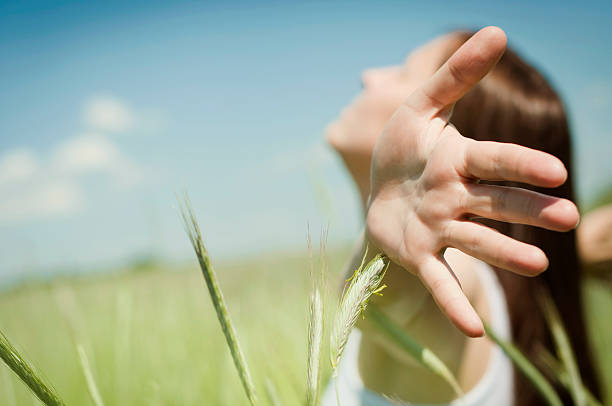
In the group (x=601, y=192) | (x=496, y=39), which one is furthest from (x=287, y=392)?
(x=601, y=192)

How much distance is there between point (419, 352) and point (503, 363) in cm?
69

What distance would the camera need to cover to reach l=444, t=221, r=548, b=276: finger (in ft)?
1.07

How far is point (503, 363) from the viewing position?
0.92 meters

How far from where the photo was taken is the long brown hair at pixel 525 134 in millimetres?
1060

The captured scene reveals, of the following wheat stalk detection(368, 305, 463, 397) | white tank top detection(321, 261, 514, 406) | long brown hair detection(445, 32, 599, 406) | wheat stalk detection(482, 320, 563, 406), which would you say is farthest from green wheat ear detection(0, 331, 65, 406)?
long brown hair detection(445, 32, 599, 406)

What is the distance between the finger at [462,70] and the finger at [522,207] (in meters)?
0.09

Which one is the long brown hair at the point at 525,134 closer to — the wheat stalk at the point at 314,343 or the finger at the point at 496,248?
the finger at the point at 496,248

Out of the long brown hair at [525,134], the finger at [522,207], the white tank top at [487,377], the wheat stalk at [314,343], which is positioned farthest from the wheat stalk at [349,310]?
the long brown hair at [525,134]

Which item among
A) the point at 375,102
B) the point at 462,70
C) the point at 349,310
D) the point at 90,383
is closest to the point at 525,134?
the point at 375,102

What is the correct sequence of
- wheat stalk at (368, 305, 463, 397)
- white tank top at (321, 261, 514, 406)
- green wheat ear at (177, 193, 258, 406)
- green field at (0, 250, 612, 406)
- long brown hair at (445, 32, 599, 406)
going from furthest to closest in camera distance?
long brown hair at (445, 32, 599, 406), white tank top at (321, 261, 514, 406), green field at (0, 250, 612, 406), wheat stalk at (368, 305, 463, 397), green wheat ear at (177, 193, 258, 406)

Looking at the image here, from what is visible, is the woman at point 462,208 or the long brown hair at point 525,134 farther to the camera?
the long brown hair at point 525,134

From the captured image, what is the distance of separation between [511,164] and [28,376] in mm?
387

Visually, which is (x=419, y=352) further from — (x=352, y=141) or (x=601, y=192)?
(x=601, y=192)

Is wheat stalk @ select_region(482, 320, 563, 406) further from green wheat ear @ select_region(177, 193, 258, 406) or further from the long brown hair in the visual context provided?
the long brown hair
